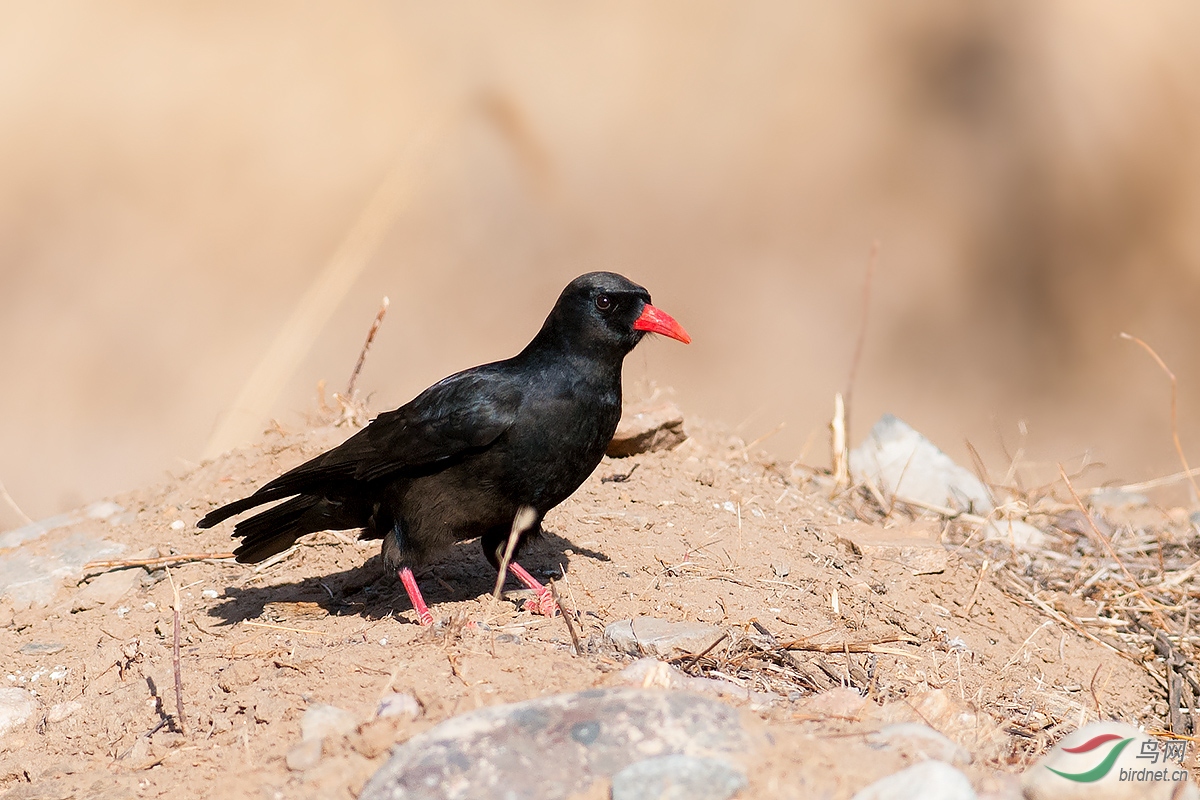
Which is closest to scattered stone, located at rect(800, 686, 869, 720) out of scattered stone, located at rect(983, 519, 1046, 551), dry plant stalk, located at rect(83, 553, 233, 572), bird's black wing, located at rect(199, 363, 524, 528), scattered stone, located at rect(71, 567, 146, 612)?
bird's black wing, located at rect(199, 363, 524, 528)

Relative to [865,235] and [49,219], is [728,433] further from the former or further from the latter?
[49,219]

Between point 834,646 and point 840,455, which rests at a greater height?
point 834,646

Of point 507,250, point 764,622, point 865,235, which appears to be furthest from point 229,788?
point 865,235

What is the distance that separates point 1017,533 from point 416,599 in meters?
3.32

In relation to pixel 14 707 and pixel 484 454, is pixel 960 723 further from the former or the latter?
pixel 14 707

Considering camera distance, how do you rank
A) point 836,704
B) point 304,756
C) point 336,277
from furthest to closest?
point 336,277 < point 836,704 < point 304,756

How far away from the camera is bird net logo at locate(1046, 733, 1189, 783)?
108 inches

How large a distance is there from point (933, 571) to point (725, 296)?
785 centimetres

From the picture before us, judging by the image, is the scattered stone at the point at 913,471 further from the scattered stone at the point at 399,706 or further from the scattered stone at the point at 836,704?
the scattered stone at the point at 399,706

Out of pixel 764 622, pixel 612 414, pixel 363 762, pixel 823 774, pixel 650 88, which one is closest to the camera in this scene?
pixel 823 774

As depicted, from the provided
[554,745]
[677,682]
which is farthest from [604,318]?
[554,745]

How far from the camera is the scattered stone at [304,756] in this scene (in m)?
3.14

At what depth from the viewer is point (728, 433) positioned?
6.97 metres

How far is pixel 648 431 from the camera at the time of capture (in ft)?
19.9
